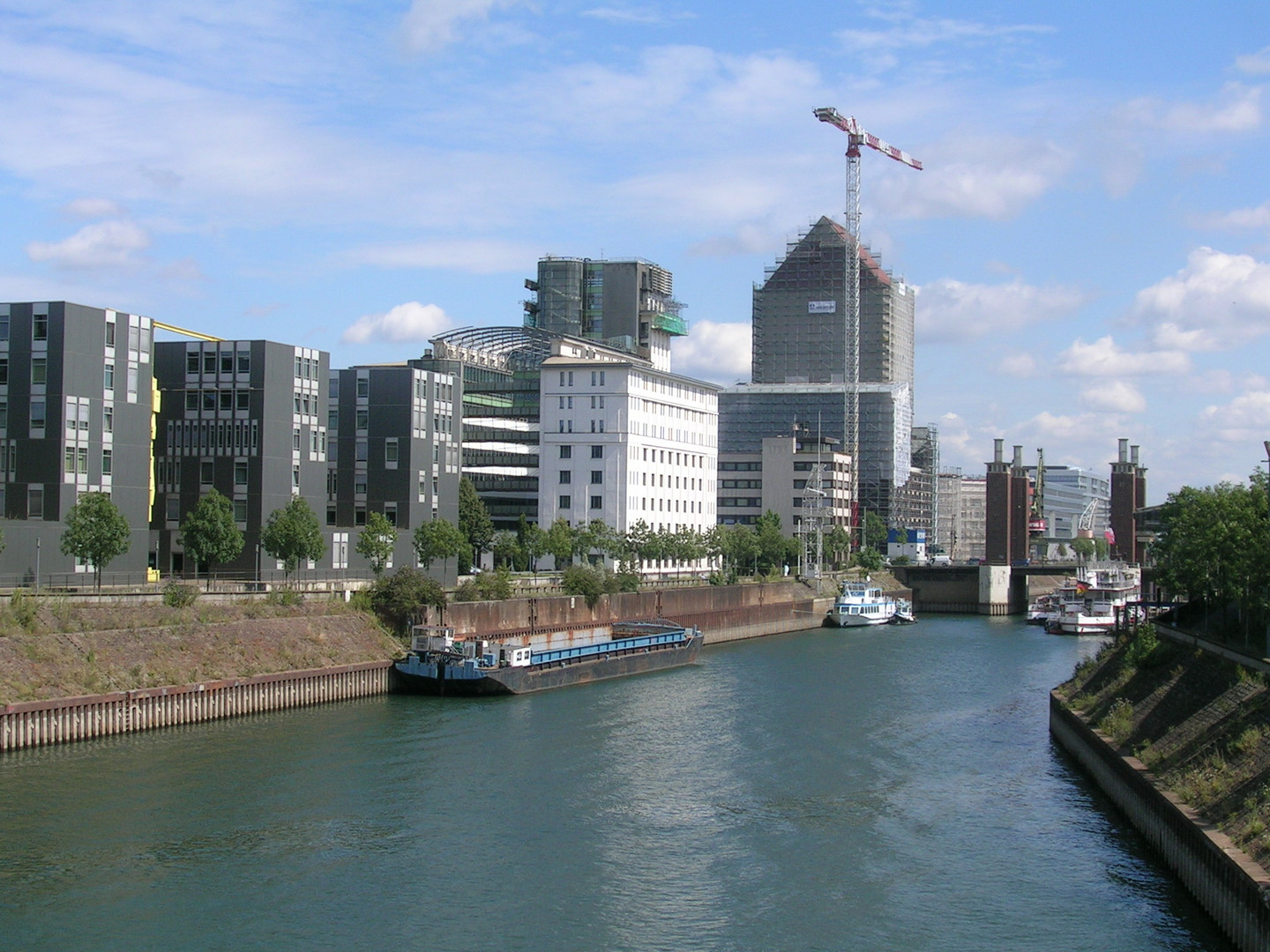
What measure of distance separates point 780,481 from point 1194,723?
13728cm

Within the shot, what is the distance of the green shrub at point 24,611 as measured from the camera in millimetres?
50719

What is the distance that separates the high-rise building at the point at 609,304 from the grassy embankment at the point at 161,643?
105661mm

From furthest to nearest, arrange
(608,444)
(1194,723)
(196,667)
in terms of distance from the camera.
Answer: (608,444) < (196,667) < (1194,723)

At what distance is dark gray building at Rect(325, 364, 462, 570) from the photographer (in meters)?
93.0

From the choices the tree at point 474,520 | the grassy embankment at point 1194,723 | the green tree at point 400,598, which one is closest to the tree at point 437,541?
the green tree at point 400,598

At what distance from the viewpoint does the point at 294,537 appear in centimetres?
7544

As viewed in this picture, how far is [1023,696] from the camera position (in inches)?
2746

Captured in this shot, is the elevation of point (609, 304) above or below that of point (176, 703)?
above

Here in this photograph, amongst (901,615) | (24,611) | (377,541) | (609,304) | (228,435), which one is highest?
(609,304)

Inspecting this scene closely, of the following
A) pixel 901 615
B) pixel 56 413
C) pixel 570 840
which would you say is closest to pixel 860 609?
pixel 901 615

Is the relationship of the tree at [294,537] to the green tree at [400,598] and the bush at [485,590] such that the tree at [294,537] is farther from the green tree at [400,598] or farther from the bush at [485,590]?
the bush at [485,590]

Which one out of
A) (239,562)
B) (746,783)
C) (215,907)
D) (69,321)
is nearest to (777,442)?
(239,562)

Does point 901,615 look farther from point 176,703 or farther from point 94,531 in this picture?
point 176,703

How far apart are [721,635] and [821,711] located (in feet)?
138
